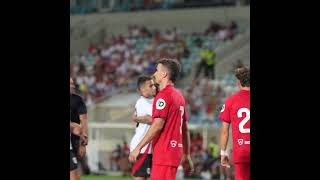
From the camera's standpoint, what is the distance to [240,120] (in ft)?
28.1

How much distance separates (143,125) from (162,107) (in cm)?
275

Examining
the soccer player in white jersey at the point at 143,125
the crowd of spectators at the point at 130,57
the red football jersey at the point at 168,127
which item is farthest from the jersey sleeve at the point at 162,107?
the crowd of spectators at the point at 130,57

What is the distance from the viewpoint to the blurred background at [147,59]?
24078 millimetres

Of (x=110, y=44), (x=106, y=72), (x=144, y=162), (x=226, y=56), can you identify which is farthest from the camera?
(x=110, y=44)

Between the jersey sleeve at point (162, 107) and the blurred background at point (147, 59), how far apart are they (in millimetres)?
11107

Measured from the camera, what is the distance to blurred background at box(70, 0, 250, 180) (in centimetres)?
2408

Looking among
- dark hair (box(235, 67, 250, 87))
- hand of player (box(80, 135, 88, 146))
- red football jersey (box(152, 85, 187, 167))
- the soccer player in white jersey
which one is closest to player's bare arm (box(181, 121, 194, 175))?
red football jersey (box(152, 85, 187, 167))

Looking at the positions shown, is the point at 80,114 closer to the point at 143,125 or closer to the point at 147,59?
the point at 143,125

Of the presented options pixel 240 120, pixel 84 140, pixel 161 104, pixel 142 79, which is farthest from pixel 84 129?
pixel 240 120

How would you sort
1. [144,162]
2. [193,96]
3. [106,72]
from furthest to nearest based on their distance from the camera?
1. [106,72]
2. [193,96]
3. [144,162]
